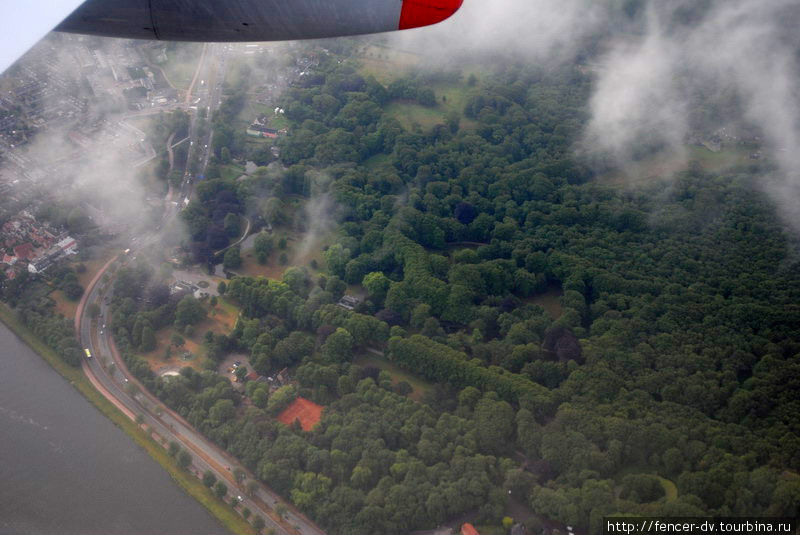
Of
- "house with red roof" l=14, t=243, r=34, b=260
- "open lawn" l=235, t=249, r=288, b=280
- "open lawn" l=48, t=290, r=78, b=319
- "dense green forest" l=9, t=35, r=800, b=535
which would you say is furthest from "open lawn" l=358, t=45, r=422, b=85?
"open lawn" l=48, t=290, r=78, b=319

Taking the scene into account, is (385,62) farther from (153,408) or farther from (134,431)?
(134,431)

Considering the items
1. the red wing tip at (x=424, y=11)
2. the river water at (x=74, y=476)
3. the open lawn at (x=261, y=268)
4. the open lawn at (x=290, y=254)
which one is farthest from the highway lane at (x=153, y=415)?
the red wing tip at (x=424, y=11)

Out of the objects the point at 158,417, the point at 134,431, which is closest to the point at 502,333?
the point at 158,417

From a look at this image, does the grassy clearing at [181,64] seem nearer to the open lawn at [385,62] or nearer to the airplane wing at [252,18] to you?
the open lawn at [385,62]

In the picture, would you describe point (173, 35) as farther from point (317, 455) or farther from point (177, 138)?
point (177, 138)

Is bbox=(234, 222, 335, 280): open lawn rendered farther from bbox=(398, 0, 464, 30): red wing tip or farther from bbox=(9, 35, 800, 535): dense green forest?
bbox=(398, 0, 464, 30): red wing tip

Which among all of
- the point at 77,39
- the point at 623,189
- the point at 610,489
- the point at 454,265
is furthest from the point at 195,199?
the point at 610,489
